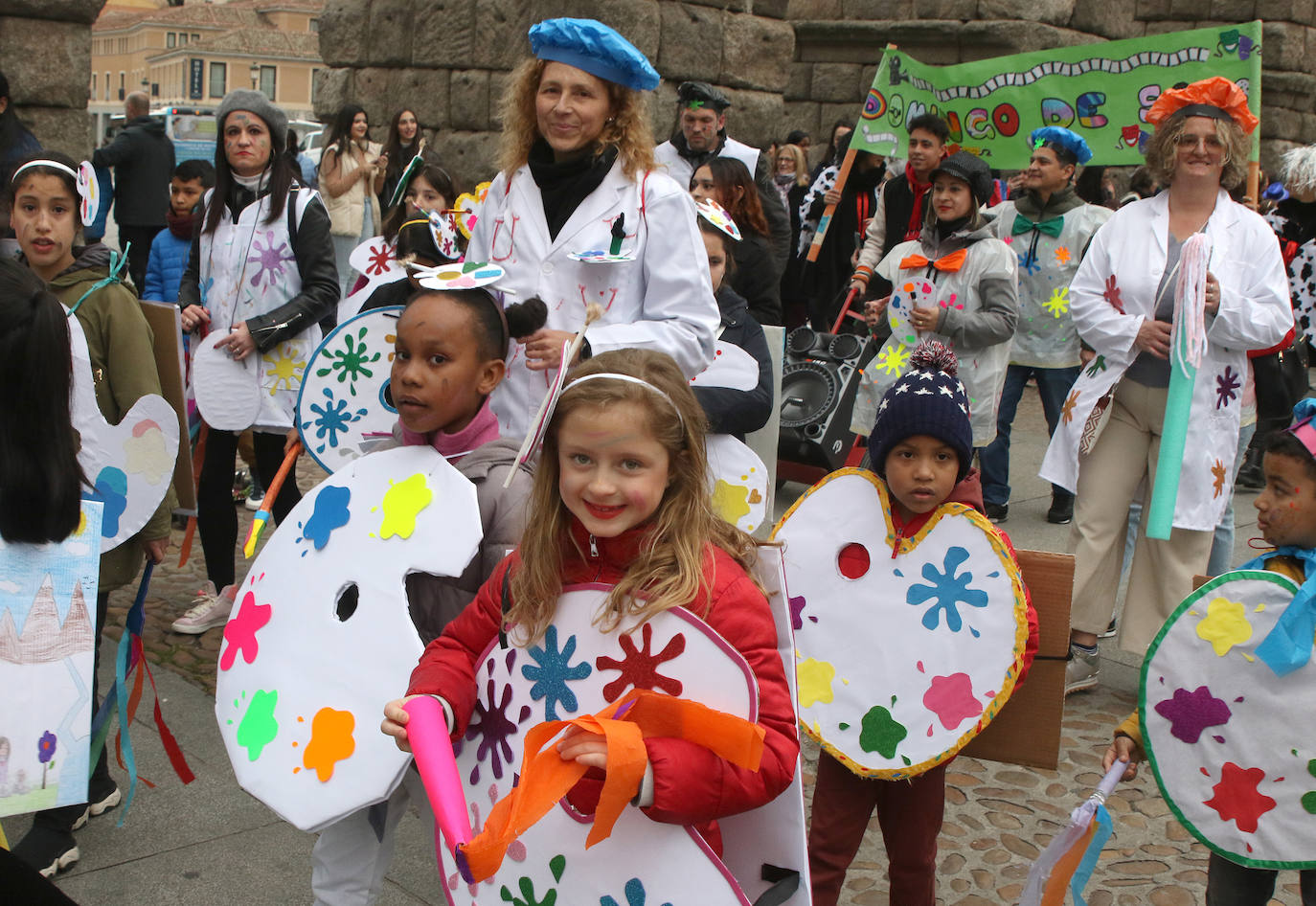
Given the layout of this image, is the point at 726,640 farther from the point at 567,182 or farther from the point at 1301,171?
the point at 1301,171

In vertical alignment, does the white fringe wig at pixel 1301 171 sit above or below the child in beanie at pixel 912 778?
above

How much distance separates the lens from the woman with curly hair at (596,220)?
117 inches

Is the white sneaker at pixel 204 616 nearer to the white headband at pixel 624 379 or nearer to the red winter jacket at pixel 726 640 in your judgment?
the red winter jacket at pixel 726 640

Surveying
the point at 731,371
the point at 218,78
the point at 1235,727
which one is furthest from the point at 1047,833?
the point at 218,78

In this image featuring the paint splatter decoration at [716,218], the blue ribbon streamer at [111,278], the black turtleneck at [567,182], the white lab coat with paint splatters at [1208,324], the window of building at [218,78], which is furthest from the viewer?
the window of building at [218,78]

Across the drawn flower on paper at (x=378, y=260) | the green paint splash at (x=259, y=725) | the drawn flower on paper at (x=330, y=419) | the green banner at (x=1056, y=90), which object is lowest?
the green paint splash at (x=259, y=725)

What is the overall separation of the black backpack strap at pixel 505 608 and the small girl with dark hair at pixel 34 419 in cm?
114

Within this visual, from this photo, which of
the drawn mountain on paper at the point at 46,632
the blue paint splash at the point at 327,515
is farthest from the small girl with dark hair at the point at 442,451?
the drawn mountain on paper at the point at 46,632

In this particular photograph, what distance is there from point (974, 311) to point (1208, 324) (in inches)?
50.9

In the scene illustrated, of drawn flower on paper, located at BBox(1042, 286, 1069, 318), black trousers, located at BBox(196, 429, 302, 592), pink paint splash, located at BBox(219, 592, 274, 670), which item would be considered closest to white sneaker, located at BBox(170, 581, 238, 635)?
black trousers, located at BBox(196, 429, 302, 592)

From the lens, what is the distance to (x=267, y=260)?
15.4ft

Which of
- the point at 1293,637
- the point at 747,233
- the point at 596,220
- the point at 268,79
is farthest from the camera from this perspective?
the point at 268,79

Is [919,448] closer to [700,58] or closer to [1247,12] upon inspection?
[700,58]

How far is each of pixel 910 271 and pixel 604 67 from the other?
2.79m
